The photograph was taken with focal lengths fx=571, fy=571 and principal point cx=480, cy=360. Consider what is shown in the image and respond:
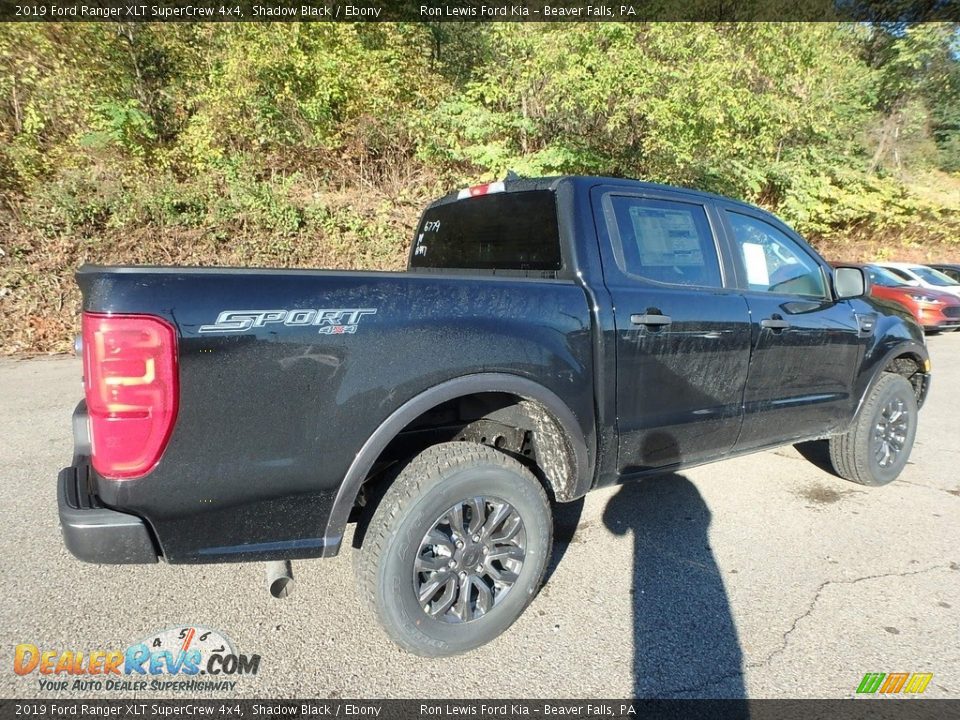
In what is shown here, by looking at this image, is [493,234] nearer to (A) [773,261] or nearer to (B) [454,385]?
(B) [454,385]

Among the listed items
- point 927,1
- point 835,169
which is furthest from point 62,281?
point 927,1

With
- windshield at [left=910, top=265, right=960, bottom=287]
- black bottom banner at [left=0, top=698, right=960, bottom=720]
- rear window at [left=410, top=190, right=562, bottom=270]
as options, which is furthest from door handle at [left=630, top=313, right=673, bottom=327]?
windshield at [left=910, top=265, right=960, bottom=287]

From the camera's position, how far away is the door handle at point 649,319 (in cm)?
263

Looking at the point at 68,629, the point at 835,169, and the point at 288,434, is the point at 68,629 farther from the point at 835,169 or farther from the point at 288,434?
the point at 835,169

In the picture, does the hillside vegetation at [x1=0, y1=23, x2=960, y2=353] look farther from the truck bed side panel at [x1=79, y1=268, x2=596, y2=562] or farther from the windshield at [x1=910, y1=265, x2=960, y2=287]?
the truck bed side panel at [x1=79, y1=268, x2=596, y2=562]

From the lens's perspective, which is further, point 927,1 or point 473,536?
point 927,1

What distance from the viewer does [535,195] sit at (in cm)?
279

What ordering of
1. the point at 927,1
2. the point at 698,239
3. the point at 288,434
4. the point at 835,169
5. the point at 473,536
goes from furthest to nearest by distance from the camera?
1. the point at 927,1
2. the point at 835,169
3. the point at 698,239
4. the point at 473,536
5. the point at 288,434

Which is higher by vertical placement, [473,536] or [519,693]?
[473,536]

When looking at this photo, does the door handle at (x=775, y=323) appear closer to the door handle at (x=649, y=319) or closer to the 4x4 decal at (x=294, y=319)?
the door handle at (x=649, y=319)

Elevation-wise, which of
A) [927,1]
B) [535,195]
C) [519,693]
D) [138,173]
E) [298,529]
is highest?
[927,1]

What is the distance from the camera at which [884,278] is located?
12.2m

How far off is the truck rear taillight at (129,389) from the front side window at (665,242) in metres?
1.97

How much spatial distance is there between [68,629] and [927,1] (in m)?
28.3
